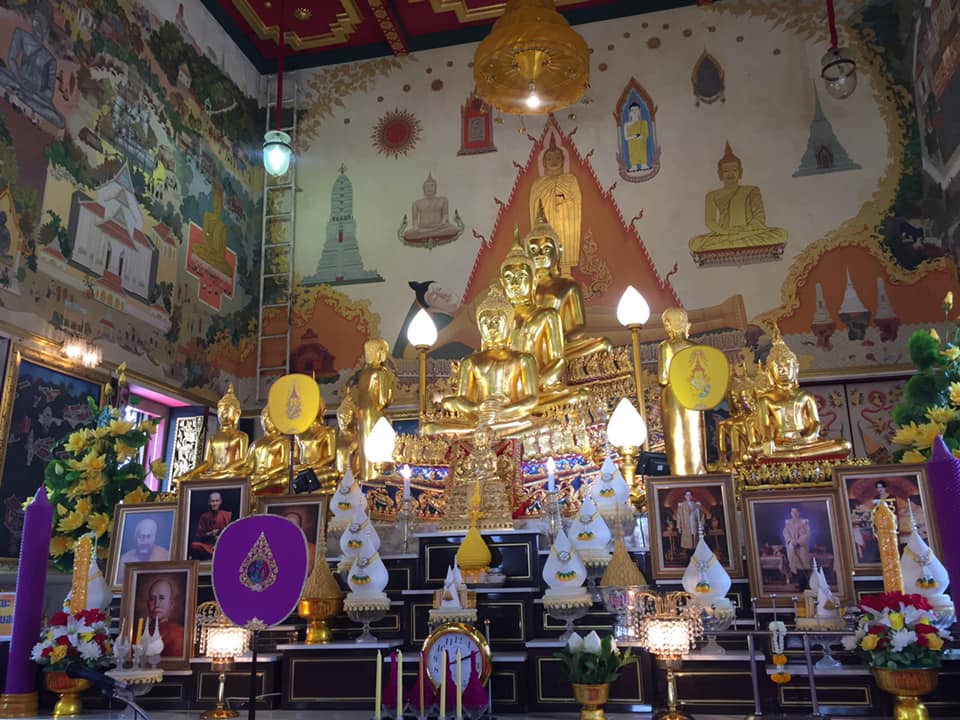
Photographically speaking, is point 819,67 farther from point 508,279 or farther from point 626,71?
point 508,279

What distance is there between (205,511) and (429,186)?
433 centimetres

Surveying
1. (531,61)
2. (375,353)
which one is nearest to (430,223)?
(531,61)

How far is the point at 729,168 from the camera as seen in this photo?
7.03 m

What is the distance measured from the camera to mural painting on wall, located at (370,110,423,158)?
7.90 m

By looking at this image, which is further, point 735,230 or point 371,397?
point 735,230

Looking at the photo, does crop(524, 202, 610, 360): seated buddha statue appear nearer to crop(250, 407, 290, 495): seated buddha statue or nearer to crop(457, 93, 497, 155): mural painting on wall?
crop(457, 93, 497, 155): mural painting on wall

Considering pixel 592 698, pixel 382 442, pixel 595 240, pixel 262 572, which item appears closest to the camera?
pixel 262 572

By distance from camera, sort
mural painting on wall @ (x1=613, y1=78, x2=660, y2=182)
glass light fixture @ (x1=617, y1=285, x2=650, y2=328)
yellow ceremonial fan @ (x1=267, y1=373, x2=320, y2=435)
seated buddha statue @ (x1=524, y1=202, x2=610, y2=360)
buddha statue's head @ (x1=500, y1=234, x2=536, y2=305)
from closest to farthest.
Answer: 1. glass light fixture @ (x1=617, y1=285, x2=650, y2=328)
2. yellow ceremonial fan @ (x1=267, y1=373, x2=320, y2=435)
3. buddha statue's head @ (x1=500, y1=234, x2=536, y2=305)
4. seated buddha statue @ (x1=524, y1=202, x2=610, y2=360)
5. mural painting on wall @ (x1=613, y1=78, x2=660, y2=182)

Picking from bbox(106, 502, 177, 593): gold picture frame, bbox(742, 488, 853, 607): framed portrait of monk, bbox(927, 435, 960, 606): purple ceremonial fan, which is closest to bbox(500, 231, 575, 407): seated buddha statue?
bbox(742, 488, 853, 607): framed portrait of monk

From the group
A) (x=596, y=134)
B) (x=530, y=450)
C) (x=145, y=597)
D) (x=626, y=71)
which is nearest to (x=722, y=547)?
(x=530, y=450)

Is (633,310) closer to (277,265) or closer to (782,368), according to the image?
(782,368)

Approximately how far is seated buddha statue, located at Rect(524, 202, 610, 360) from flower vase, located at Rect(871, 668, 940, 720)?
3.33m

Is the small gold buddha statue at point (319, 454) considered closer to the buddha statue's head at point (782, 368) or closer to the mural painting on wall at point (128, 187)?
the mural painting on wall at point (128, 187)

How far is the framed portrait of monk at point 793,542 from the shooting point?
11.4 feet
